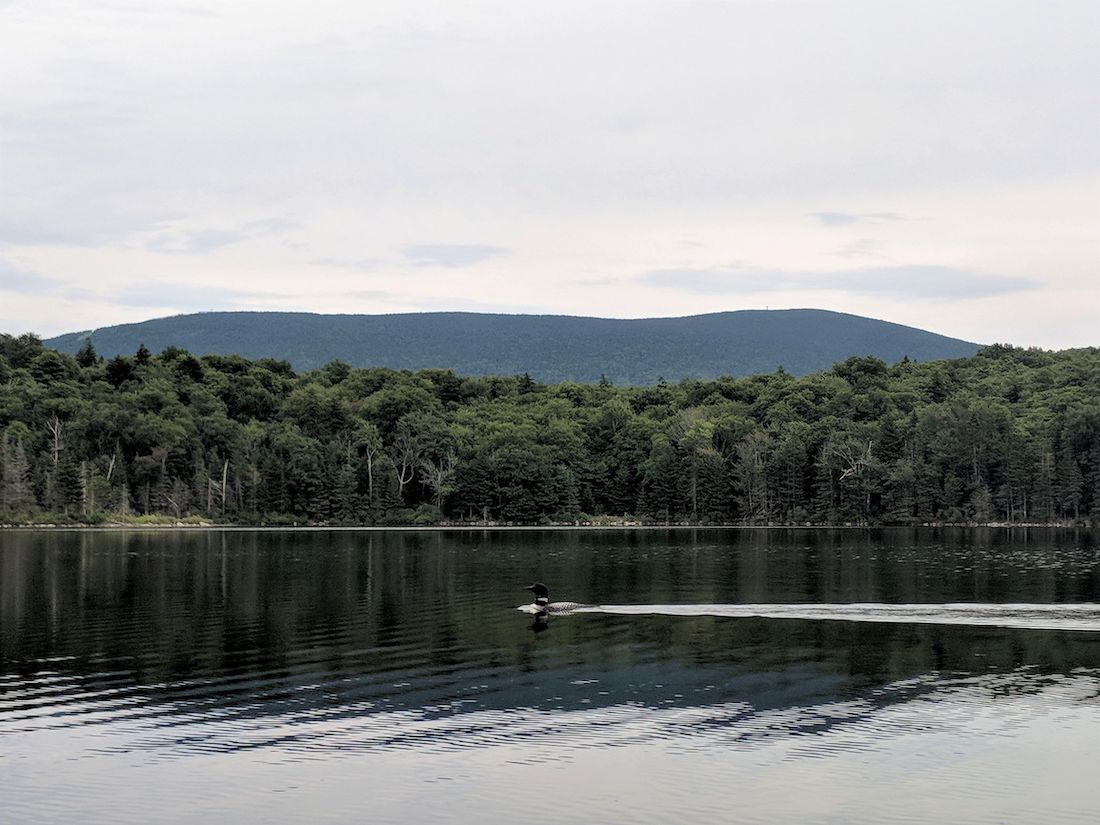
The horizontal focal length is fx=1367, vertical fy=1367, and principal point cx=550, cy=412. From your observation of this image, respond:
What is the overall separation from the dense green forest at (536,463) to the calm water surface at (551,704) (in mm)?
110962

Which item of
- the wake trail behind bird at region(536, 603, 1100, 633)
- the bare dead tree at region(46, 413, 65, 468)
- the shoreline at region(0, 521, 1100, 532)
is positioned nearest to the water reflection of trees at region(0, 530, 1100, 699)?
the wake trail behind bird at region(536, 603, 1100, 633)

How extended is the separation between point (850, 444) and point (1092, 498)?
29527 millimetres

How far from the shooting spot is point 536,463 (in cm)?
18250

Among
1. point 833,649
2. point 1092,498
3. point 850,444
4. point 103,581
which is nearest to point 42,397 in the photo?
point 850,444

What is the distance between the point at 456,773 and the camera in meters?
23.7

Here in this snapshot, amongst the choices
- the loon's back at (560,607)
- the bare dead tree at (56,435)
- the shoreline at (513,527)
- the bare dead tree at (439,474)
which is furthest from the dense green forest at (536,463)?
the loon's back at (560,607)

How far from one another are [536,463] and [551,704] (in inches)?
6001

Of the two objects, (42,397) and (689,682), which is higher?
(42,397)

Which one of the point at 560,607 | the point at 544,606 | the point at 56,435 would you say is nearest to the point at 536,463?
the point at 56,435

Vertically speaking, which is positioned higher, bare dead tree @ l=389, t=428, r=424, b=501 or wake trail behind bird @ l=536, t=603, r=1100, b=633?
bare dead tree @ l=389, t=428, r=424, b=501

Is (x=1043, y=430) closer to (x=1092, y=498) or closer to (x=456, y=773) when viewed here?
(x=1092, y=498)

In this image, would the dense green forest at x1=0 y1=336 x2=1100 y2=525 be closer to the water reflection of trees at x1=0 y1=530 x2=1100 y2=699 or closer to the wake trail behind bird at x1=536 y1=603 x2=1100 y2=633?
the water reflection of trees at x1=0 y1=530 x2=1100 y2=699

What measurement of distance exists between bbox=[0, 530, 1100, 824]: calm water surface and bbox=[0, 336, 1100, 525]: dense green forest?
110962 mm

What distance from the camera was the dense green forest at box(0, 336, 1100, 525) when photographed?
166625 millimetres
